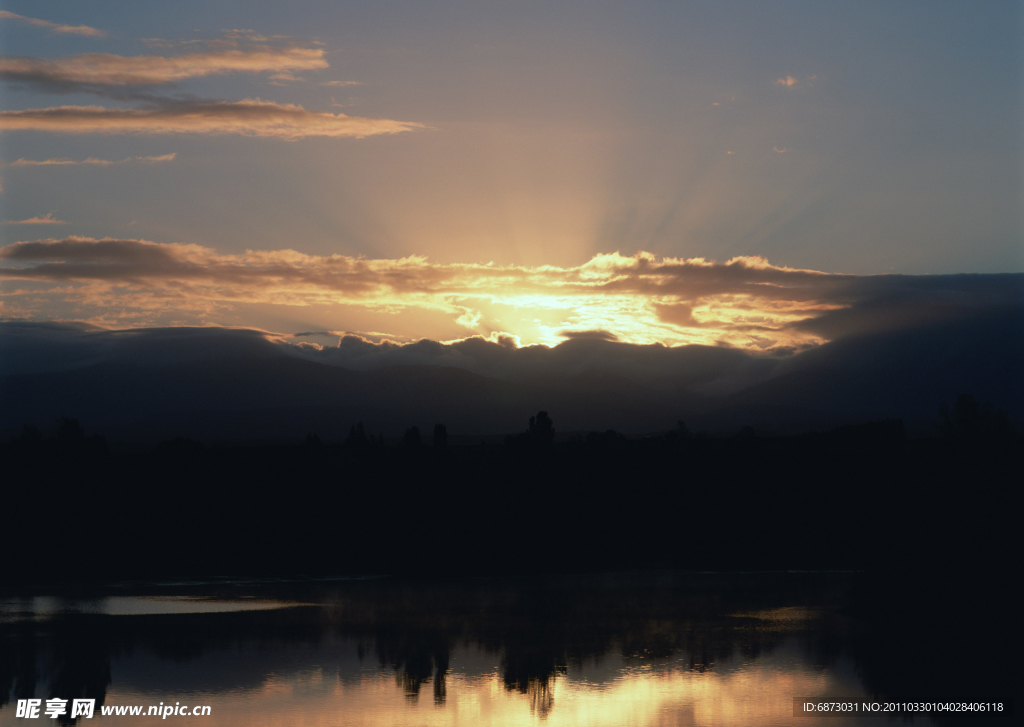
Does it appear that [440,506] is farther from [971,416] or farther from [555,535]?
[971,416]

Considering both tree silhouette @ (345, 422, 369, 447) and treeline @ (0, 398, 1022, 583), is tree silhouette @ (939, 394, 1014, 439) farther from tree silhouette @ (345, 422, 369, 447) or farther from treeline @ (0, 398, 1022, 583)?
tree silhouette @ (345, 422, 369, 447)

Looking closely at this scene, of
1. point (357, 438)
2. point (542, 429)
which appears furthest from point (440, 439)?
point (357, 438)

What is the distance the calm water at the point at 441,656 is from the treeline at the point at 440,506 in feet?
62.0

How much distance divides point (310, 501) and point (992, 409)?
9093 centimetres

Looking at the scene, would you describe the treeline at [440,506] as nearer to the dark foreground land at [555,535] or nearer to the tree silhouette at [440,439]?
the dark foreground land at [555,535]

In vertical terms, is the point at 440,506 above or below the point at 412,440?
below

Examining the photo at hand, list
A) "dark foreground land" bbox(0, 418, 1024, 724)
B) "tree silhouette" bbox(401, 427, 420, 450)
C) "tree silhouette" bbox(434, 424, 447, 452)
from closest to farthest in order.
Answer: "dark foreground land" bbox(0, 418, 1024, 724)
"tree silhouette" bbox(401, 427, 420, 450)
"tree silhouette" bbox(434, 424, 447, 452)

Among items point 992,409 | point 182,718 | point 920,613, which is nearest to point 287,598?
point 182,718

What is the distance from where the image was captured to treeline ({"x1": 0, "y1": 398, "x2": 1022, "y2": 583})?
280ft

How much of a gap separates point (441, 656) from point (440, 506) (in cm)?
5483

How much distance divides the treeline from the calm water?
744 inches

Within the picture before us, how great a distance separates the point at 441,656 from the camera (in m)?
44.0

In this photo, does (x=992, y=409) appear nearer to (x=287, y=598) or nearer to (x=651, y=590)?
(x=651, y=590)

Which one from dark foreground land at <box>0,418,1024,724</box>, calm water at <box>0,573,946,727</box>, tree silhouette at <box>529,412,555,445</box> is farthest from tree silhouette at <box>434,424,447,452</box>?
calm water at <box>0,573,946,727</box>
